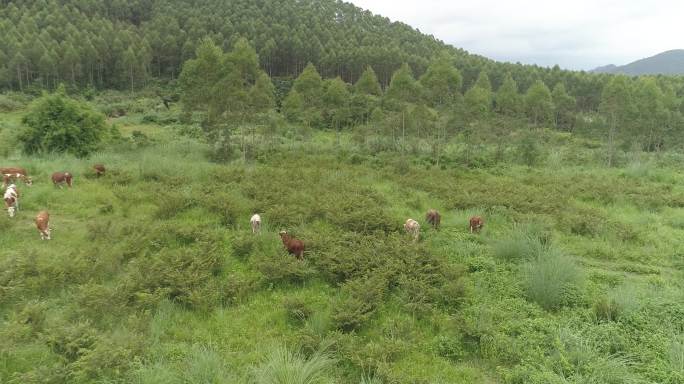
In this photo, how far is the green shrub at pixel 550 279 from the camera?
764cm

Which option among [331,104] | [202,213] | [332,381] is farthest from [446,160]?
[332,381]

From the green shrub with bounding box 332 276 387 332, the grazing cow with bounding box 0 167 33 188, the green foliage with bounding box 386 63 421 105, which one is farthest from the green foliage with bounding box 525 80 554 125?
the grazing cow with bounding box 0 167 33 188

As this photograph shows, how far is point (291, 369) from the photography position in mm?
4996

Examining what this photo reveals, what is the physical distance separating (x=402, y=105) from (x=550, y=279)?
2256 cm

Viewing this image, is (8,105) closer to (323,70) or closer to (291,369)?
(323,70)

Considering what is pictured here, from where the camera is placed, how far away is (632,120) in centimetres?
3462

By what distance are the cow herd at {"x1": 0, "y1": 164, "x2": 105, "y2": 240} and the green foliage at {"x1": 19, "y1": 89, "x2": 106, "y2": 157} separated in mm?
6172

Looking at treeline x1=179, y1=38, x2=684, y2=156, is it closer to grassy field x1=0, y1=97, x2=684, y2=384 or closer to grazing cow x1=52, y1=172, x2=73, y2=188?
grazing cow x1=52, y1=172, x2=73, y2=188

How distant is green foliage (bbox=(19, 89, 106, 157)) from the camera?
19562mm

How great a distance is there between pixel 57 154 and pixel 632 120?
4320 centimetres

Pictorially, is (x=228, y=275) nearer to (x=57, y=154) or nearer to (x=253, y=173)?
(x=253, y=173)

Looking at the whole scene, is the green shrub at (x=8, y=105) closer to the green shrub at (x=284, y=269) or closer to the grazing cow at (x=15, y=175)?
the grazing cow at (x=15, y=175)

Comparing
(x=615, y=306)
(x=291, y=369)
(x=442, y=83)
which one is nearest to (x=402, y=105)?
(x=442, y=83)

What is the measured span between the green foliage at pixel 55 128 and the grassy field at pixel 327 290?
650cm
